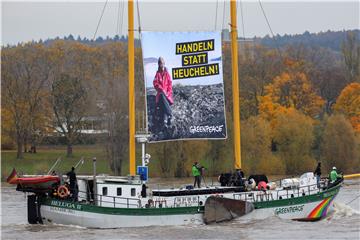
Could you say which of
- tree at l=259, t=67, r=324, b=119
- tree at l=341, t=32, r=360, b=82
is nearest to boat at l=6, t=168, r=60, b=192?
tree at l=259, t=67, r=324, b=119

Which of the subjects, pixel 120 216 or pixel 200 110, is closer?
pixel 120 216

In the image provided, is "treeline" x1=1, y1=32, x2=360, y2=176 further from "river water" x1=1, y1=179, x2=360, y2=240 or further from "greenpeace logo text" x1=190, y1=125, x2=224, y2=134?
"river water" x1=1, y1=179, x2=360, y2=240

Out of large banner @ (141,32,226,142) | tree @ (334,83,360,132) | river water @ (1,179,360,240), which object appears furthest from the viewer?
tree @ (334,83,360,132)

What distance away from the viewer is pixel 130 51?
47.0 meters

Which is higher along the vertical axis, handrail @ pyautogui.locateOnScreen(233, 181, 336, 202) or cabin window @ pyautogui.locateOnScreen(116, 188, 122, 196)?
cabin window @ pyautogui.locateOnScreen(116, 188, 122, 196)

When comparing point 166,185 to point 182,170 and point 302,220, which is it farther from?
point 302,220

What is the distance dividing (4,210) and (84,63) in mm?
53187

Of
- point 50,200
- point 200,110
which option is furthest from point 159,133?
point 50,200

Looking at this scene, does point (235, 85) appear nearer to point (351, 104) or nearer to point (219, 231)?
point (219, 231)

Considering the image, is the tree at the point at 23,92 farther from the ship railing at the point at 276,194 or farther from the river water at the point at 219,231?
the ship railing at the point at 276,194

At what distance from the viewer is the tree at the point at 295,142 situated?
8600cm

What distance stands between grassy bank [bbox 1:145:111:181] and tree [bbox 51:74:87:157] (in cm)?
197

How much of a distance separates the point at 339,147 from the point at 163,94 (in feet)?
132

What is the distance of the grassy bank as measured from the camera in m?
87.8
